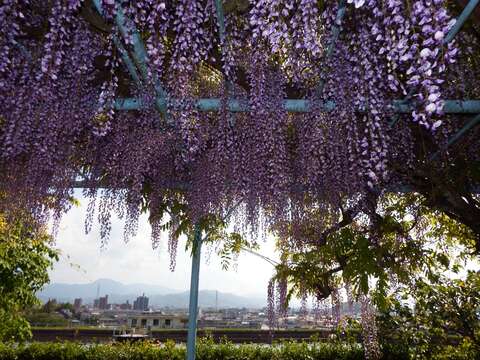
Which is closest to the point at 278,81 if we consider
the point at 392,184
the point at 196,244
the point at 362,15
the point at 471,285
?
the point at 362,15

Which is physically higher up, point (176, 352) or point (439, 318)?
point (439, 318)

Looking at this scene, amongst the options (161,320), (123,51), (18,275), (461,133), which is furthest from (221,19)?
(161,320)

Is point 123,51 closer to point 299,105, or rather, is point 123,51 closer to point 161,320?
point 299,105

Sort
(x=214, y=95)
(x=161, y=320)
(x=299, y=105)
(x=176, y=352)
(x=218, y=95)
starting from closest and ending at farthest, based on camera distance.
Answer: (x=299, y=105)
(x=218, y=95)
(x=214, y=95)
(x=176, y=352)
(x=161, y=320)

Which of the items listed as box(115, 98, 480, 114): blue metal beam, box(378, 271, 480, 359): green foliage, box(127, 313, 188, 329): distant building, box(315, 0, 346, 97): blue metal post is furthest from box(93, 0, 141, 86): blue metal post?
box(127, 313, 188, 329): distant building

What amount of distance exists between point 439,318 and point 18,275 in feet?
21.2

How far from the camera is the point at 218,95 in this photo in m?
3.34

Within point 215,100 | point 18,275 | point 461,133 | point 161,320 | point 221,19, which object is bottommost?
point 161,320

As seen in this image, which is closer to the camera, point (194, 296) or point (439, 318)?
point (194, 296)

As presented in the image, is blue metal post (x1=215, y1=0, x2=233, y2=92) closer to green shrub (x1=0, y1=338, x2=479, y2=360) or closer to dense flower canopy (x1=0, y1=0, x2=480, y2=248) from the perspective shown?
dense flower canopy (x1=0, y1=0, x2=480, y2=248)

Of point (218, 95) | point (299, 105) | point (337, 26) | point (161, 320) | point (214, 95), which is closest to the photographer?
point (337, 26)

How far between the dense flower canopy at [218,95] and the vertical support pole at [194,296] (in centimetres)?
72

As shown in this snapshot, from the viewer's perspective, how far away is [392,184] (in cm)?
420

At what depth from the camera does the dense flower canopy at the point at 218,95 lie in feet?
8.04
